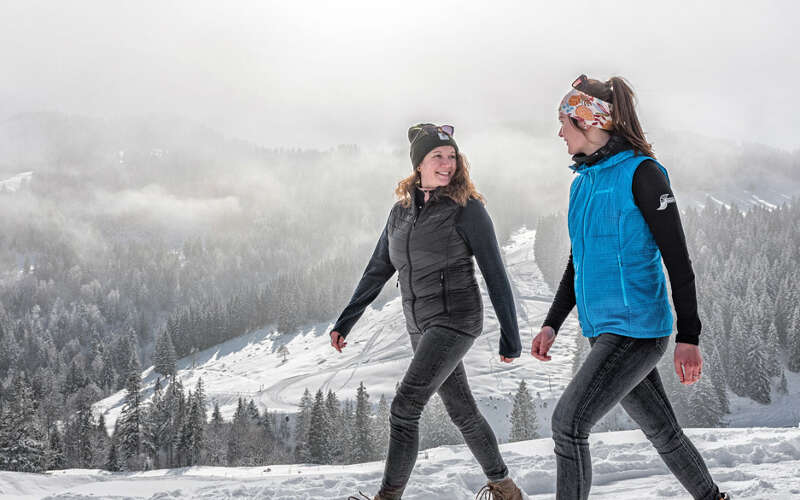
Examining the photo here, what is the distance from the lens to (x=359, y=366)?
108 metres

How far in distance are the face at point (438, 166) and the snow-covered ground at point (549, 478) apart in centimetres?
307

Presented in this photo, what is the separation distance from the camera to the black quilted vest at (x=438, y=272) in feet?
13.9

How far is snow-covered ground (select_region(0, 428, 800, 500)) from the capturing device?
5508 millimetres

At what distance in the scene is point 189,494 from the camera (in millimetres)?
5996

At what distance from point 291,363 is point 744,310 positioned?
8378 centimetres

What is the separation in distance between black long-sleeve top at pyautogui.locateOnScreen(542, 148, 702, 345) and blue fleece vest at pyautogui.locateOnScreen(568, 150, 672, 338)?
0.06 metres

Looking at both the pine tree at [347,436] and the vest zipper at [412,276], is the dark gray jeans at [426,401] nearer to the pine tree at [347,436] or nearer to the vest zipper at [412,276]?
the vest zipper at [412,276]

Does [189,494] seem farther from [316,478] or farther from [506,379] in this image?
[506,379]

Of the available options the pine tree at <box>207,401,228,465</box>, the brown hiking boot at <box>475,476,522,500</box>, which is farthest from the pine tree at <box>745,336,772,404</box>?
the brown hiking boot at <box>475,476,522,500</box>

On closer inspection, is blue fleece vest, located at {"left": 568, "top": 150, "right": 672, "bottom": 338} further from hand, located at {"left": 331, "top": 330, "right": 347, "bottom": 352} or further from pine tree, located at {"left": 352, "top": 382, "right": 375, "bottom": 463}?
pine tree, located at {"left": 352, "top": 382, "right": 375, "bottom": 463}

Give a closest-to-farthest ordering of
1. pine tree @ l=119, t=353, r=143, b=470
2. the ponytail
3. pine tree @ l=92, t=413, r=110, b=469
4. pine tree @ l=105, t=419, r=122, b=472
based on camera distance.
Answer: the ponytail < pine tree @ l=105, t=419, r=122, b=472 < pine tree @ l=119, t=353, r=143, b=470 < pine tree @ l=92, t=413, r=110, b=469

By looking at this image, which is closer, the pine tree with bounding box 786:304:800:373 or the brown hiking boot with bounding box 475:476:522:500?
the brown hiking boot with bounding box 475:476:522:500

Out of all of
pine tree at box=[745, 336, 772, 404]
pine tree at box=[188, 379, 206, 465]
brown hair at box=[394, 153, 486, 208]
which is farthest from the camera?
pine tree at box=[745, 336, 772, 404]

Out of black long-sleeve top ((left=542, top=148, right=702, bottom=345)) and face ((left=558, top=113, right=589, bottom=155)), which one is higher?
face ((left=558, top=113, right=589, bottom=155))
